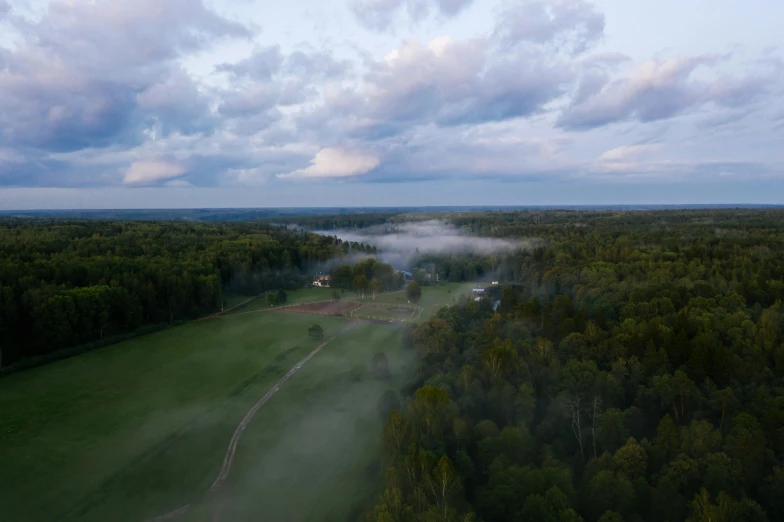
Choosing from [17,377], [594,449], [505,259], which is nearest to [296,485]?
[594,449]

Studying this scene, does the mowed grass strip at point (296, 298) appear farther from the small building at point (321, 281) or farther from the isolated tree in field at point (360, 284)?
the isolated tree in field at point (360, 284)

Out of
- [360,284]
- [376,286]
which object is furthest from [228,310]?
[376,286]

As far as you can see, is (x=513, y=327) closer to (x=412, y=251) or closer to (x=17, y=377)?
(x=17, y=377)

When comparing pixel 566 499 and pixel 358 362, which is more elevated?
pixel 566 499

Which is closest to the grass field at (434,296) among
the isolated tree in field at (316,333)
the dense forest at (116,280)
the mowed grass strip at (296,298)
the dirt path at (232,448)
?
the mowed grass strip at (296,298)

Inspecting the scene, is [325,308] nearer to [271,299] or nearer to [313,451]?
[271,299]

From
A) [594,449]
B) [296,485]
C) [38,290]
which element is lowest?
[296,485]
